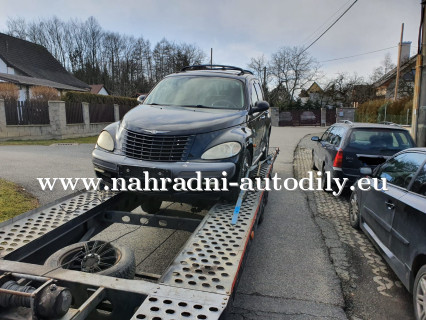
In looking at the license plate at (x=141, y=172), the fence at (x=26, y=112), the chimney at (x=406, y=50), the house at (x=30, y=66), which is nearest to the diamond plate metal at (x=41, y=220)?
the license plate at (x=141, y=172)

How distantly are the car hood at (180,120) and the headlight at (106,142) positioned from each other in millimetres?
266

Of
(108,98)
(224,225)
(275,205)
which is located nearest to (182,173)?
(224,225)

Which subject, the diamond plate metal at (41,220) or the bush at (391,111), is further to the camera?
the bush at (391,111)

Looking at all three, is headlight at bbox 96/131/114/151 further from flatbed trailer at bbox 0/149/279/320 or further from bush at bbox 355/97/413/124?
bush at bbox 355/97/413/124

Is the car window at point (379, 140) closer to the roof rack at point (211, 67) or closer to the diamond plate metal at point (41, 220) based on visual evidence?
the roof rack at point (211, 67)

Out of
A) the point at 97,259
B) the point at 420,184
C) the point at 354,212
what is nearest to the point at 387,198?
the point at 420,184

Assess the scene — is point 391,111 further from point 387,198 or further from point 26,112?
point 26,112

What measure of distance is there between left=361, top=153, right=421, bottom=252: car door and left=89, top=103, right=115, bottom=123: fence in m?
20.4

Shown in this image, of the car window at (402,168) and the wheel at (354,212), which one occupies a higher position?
the car window at (402,168)

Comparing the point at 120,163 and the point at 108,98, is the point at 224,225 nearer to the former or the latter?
the point at 120,163

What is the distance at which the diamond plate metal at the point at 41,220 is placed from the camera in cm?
283

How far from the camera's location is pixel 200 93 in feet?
16.9

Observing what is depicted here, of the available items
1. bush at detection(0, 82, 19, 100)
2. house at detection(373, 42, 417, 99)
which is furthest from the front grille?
house at detection(373, 42, 417, 99)

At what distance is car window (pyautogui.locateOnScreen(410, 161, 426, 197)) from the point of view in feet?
10.9
